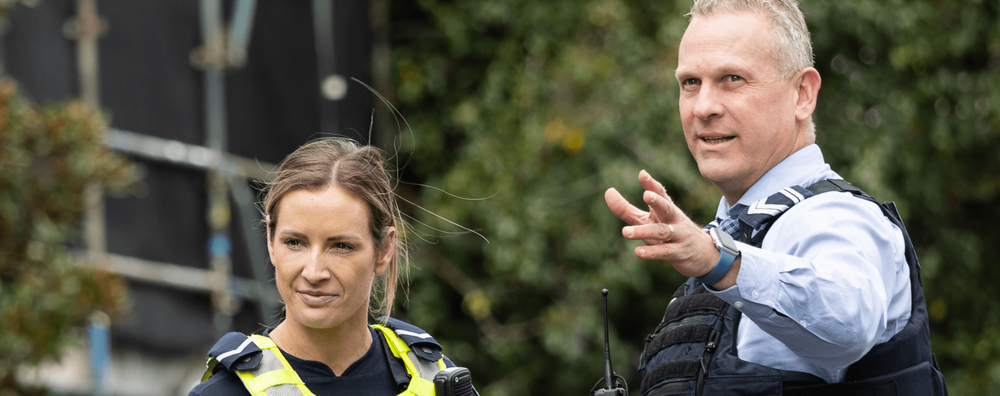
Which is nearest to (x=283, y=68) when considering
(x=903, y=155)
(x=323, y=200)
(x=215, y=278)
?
(x=215, y=278)

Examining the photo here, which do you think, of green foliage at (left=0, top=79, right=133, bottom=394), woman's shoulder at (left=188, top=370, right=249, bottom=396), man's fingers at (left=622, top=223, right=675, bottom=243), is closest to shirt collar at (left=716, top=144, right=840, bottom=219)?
man's fingers at (left=622, top=223, right=675, bottom=243)

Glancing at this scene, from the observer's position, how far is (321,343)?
2.10m

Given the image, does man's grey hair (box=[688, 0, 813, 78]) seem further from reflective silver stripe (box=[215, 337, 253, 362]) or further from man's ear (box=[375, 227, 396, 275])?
reflective silver stripe (box=[215, 337, 253, 362])

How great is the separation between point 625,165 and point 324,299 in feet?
→ 10.9

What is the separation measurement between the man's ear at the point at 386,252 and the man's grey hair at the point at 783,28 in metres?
0.82

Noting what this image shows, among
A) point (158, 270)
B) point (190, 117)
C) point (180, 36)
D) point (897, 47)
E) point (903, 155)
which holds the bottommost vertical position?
point (903, 155)

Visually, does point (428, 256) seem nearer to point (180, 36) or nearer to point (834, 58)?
point (180, 36)

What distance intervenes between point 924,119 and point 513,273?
2.30 m

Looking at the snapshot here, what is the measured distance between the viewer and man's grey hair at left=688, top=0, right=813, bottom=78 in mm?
2039

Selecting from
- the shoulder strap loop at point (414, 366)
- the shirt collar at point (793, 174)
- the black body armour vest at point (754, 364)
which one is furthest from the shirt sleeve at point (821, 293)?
the shoulder strap loop at point (414, 366)

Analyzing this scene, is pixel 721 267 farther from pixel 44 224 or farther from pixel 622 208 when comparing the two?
pixel 44 224

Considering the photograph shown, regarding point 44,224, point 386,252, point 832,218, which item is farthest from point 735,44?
point 44,224

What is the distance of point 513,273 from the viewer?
546 centimetres

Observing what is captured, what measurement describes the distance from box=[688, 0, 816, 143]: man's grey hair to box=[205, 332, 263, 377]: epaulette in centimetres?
115
